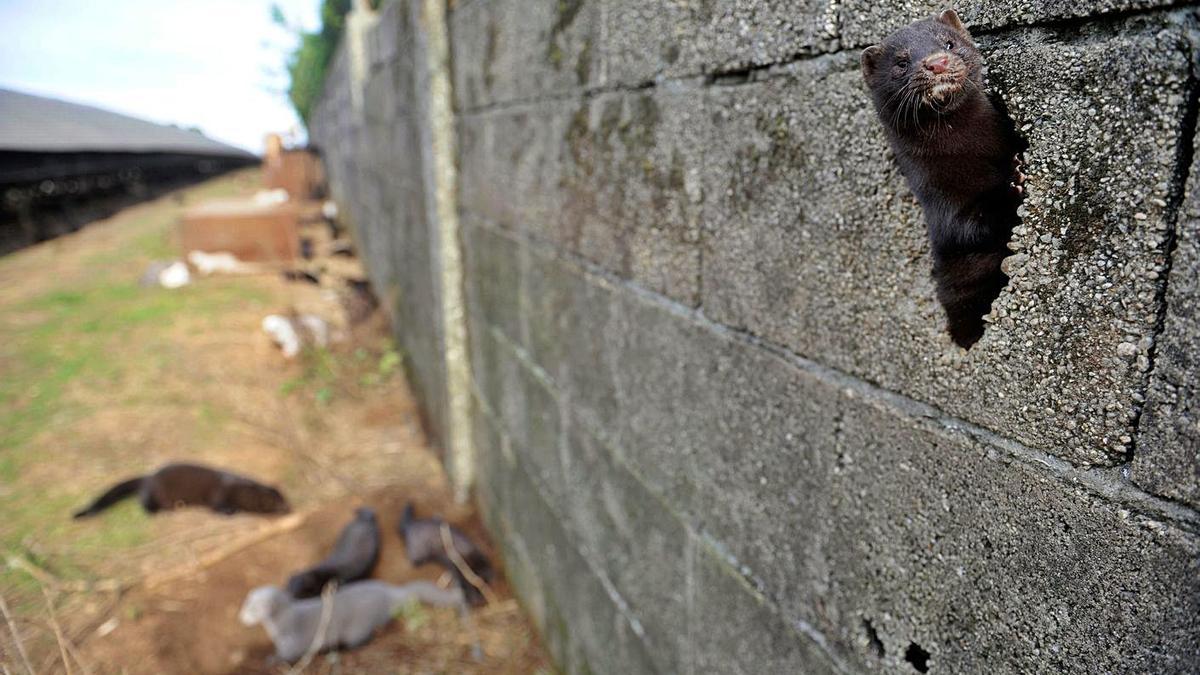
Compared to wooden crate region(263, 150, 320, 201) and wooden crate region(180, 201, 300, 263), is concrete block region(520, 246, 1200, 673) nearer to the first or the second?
wooden crate region(180, 201, 300, 263)

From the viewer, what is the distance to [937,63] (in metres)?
0.86

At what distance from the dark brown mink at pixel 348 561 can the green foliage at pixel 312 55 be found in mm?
16700

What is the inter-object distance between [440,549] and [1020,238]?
149 inches

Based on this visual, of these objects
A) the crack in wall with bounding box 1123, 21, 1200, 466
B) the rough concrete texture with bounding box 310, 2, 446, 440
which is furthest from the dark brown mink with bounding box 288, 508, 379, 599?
the crack in wall with bounding box 1123, 21, 1200, 466

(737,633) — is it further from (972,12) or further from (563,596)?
(563,596)

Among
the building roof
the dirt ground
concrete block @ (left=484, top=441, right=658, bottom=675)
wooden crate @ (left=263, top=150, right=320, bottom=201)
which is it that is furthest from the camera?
wooden crate @ (left=263, top=150, right=320, bottom=201)

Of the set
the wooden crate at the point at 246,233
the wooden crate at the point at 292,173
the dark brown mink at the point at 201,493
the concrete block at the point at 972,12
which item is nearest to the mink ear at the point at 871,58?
the concrete block at the point at 972,12

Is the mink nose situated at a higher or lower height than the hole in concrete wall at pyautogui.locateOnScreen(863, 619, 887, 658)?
higher

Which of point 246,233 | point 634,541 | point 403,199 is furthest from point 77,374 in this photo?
point 634,541

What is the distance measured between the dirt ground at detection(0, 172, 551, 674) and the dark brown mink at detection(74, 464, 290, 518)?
0.08 metres

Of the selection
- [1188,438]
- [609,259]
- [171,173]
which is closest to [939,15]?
[1188,438]

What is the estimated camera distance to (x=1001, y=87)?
35.9 inches

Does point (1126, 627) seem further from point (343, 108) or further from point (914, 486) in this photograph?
point (343, 108)

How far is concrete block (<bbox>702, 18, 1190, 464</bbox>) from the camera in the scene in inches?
30.0
